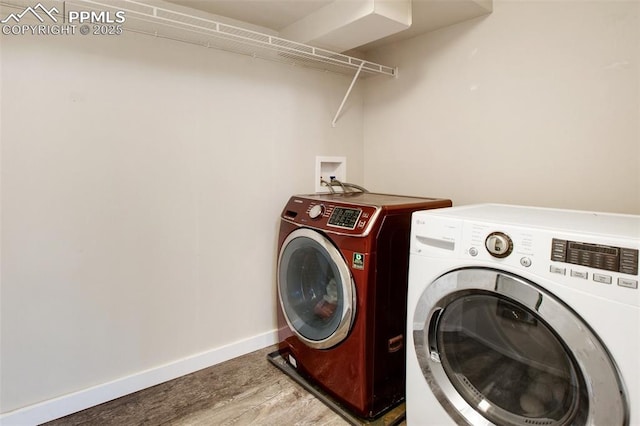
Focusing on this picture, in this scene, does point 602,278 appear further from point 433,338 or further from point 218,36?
point 218,36

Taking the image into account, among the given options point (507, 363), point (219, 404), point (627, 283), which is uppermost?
point (627, 283)

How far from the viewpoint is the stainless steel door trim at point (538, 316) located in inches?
35.2

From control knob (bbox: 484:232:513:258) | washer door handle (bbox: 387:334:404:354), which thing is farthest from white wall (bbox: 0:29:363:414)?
control knob (bbox: 484:232:513:258)

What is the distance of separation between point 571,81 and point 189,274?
6.88 feet

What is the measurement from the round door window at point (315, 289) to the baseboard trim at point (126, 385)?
44cm

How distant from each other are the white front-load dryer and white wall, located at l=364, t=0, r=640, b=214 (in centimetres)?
35

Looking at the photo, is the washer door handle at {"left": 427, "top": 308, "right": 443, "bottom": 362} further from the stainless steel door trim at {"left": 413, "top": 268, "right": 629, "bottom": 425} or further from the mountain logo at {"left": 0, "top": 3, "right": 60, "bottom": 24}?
the mountain logo at {"left": 0, "top": 3, "right": 60, "bottom": 24}

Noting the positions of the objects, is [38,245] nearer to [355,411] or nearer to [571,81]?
[355,411]

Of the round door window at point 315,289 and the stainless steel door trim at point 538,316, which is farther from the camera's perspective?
the round door window at point 315,289

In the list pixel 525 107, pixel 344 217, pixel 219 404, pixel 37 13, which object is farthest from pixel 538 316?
pixel 37 13

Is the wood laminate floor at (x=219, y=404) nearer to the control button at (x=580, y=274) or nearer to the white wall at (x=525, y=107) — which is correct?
the control button at (x=580, y=274)

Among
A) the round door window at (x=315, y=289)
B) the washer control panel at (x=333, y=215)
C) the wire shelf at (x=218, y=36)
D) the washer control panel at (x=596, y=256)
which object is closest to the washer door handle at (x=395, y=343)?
the round door window at (x=315, y=289)

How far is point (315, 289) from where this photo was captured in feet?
6.13

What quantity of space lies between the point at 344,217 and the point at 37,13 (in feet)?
5.01
